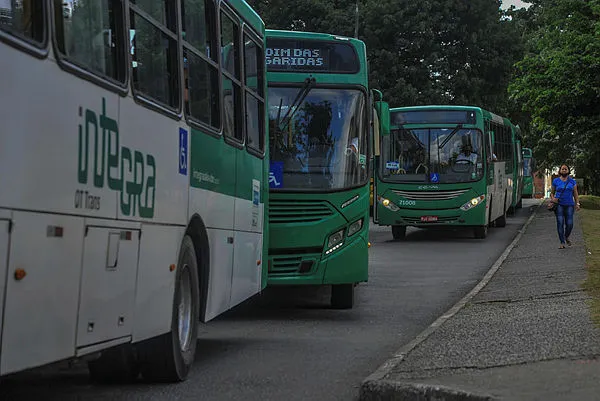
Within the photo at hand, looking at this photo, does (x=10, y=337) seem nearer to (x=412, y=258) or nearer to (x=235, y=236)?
(x=235, y=236)

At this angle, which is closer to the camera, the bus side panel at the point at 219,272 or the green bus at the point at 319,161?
the bus side panel at the point at 219,272

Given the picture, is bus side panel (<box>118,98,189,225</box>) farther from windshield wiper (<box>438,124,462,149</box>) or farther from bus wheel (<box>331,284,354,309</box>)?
windshield wiper (<box>438,124,462,149</box>)

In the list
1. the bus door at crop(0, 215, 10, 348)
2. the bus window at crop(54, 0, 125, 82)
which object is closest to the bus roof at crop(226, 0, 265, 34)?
the bus window at crop(54, 0, 125, 82)

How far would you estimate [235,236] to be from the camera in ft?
35.0

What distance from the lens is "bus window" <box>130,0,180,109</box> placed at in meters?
7.51

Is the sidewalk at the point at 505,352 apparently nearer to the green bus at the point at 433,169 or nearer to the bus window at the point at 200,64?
the bus window at the point at 200,64

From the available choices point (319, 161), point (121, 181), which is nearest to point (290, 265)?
point (319, 161)

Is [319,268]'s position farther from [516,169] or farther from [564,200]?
[516,169]

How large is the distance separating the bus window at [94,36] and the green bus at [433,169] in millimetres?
22828

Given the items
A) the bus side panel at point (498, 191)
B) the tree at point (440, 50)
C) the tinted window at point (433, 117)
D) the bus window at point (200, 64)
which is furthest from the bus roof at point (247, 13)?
the tree at point (440, 50)

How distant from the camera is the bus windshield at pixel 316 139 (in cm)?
1424

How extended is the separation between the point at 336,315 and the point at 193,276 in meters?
5.67

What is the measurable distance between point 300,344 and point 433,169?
18.6 metres

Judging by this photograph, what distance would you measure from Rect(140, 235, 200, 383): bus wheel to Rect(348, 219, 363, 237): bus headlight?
5.01 metres
